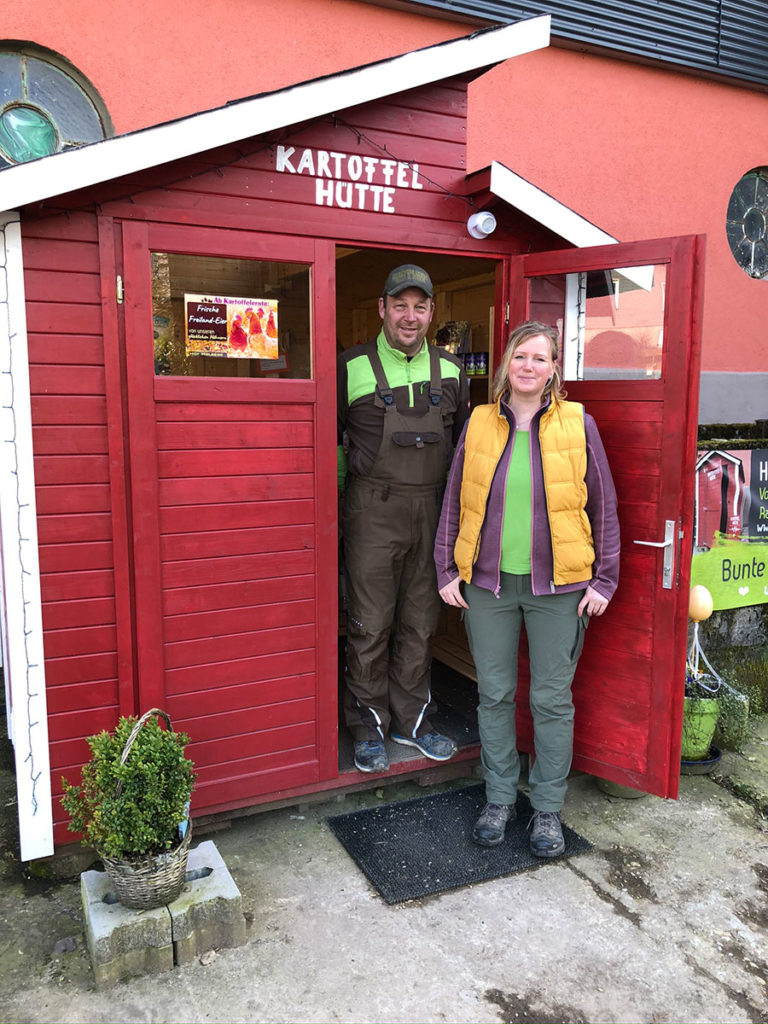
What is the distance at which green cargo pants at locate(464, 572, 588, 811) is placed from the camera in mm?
3184

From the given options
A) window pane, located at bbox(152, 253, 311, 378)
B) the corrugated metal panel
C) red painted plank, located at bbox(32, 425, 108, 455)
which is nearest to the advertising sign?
window pane, located at bbox(152, 253, 311, 378)

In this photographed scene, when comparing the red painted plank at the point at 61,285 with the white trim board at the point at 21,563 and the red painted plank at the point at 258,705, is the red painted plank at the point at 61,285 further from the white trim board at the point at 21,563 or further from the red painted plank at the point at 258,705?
the red painted plank at the point at 258,705

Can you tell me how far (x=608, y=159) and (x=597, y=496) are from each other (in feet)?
13.9

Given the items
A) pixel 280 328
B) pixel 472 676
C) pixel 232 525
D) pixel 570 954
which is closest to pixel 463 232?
pixel 280 328

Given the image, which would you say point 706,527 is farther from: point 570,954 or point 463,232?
point 570,954

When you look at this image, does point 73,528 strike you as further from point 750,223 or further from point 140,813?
point 750,223

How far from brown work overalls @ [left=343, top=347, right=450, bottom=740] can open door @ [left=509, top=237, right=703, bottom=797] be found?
0.64 metres

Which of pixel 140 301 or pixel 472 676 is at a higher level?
pixel 140 301

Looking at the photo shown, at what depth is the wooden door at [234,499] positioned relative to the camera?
303 cm

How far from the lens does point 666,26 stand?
6.43 meters

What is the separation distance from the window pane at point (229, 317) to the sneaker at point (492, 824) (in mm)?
2062

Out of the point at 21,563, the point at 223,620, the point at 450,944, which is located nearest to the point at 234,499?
the point at 223,620

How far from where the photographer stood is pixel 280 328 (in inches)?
128

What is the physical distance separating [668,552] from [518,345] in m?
1.08
